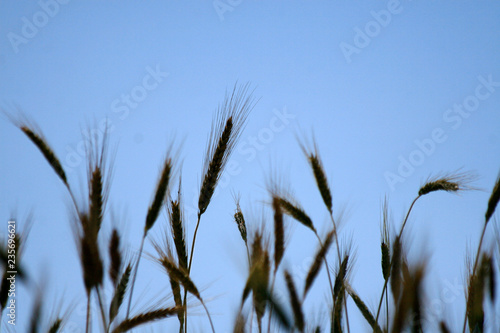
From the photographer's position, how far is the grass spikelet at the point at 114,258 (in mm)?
3056

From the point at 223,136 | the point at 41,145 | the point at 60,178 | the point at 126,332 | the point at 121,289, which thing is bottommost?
the point at 126,332

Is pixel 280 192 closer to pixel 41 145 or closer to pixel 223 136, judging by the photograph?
pixel 223 136

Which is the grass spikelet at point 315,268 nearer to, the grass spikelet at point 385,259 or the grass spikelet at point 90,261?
the grass spikelet at point 385,259

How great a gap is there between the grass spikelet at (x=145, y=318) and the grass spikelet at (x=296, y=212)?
128cm

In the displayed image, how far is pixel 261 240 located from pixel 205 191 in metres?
0.61

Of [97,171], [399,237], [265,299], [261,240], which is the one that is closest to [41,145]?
[97,171]

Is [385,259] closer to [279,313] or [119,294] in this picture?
[279,313]

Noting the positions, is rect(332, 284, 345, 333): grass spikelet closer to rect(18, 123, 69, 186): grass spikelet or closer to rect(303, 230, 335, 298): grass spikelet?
rect(303, 230, 335, 298): grass spikelet

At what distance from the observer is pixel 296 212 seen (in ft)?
13.4

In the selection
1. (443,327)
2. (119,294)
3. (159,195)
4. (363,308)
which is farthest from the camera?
(363,308)

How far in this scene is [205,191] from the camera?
3.80 m

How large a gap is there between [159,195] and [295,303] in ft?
4.08

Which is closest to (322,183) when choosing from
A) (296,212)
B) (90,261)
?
(296,212)

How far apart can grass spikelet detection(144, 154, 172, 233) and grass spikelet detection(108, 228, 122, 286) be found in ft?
0.80
